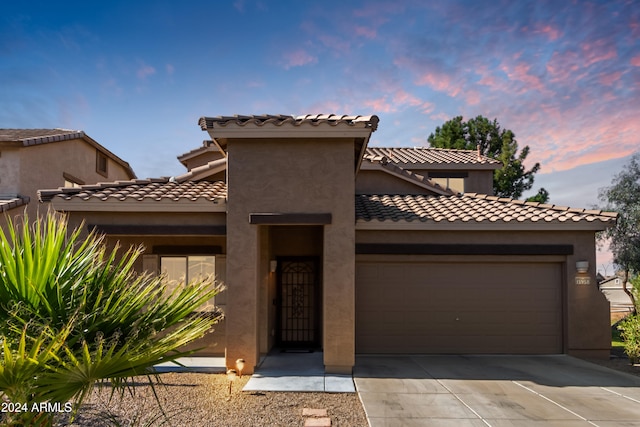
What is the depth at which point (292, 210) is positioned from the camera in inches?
347

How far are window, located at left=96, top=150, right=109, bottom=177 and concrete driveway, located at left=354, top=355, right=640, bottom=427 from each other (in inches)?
748

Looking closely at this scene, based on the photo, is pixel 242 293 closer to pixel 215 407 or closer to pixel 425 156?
pixel 215 407

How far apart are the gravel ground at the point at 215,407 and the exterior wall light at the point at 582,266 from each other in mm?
7062

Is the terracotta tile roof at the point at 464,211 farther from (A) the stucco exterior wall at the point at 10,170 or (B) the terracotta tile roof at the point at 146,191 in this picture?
(A) the stucco exterior wall at the point at 10,170

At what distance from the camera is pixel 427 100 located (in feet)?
60.0

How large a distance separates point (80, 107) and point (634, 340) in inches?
961

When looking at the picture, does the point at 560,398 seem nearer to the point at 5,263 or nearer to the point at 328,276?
the point at 328,276

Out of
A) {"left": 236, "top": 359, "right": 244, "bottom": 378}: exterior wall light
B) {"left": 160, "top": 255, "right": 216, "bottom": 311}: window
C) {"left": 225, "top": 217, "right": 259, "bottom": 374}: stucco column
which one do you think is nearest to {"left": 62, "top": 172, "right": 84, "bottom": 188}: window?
{"left": 160, "top": 255, "right": 216, "bottom": 311}: window

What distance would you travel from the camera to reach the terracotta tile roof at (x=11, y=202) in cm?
1456

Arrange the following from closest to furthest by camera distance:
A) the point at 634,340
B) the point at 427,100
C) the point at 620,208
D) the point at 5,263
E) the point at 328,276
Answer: the point at 5,263, the point at 328,276, the point at 634,340, the point at 427,100, the point at 620,208

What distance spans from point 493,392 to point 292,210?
5.28 metres

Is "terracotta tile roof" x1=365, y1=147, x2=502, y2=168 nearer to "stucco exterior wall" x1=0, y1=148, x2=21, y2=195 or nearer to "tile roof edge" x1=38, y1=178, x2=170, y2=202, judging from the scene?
"tile roof edge" x1=38, y1=178, x2=170, y2=202

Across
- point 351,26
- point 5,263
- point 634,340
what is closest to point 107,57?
point 351,26

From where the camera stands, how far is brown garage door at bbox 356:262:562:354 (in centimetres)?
1055
